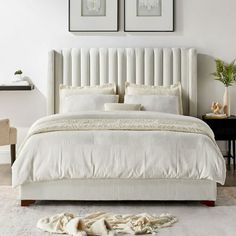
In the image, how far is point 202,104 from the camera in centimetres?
666

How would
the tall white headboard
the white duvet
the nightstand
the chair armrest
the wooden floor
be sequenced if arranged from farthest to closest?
1. the tall white headboard
2. the nightstand
3. the chair armrest
4. the wooden floor
5. the white duvet

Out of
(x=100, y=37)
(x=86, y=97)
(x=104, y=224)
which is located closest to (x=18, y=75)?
(x=86, y=97)

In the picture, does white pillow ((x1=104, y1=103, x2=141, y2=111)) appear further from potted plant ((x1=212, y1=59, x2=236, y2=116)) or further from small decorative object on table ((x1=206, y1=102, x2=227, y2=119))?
potted plant ((x1=212, y1=59, x2=236, y2=116))

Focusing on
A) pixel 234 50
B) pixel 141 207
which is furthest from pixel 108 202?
pixel 234 50

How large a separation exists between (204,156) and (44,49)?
9.68ft

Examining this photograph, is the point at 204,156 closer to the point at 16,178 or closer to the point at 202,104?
the point at 16,178

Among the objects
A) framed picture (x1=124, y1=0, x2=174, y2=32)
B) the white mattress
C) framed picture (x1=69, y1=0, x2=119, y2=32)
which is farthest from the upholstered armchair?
framed picture (x1=124, y1=0, x2=174, y2=32)

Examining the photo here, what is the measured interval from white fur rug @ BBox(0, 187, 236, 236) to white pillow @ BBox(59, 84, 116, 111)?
1741mm

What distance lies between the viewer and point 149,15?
6.57 m

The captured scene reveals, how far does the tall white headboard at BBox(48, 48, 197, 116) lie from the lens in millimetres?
6496

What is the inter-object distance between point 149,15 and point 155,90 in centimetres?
92

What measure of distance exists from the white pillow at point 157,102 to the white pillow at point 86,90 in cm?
30

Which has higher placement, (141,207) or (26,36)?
(26,36)

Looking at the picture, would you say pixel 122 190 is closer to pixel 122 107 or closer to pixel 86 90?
pixel 122 107
